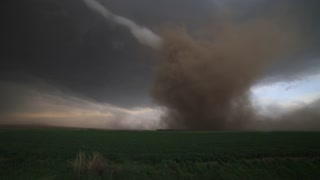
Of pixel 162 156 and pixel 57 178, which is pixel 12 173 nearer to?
pixel 57 178

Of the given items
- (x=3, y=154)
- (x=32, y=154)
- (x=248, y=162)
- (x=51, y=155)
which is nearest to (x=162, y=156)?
(x=248, y=162)

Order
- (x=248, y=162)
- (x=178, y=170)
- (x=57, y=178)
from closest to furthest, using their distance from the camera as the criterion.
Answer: (x=57, y=178)
(x=178, y=170)
(x=248, y=162)

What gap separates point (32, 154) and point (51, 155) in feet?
5.42

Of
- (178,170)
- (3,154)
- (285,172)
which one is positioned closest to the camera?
(178,170)

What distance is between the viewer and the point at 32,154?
2414 cm

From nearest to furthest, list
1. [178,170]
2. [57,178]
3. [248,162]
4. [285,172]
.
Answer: [57,178] < [178,170] < [285,172] < [248,162]

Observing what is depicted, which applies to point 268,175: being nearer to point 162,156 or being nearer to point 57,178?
point 162,156

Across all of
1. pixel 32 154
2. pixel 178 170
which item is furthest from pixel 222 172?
pixel 32 154

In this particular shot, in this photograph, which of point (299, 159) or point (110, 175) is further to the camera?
point (299, 159)

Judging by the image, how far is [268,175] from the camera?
66.8ft

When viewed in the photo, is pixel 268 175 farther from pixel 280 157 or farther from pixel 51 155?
pixel 51 155

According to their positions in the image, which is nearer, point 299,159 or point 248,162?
point 248,162

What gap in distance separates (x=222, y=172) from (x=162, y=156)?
207 inches

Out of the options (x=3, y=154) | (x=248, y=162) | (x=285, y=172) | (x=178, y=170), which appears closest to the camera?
(x=178, y=170)
